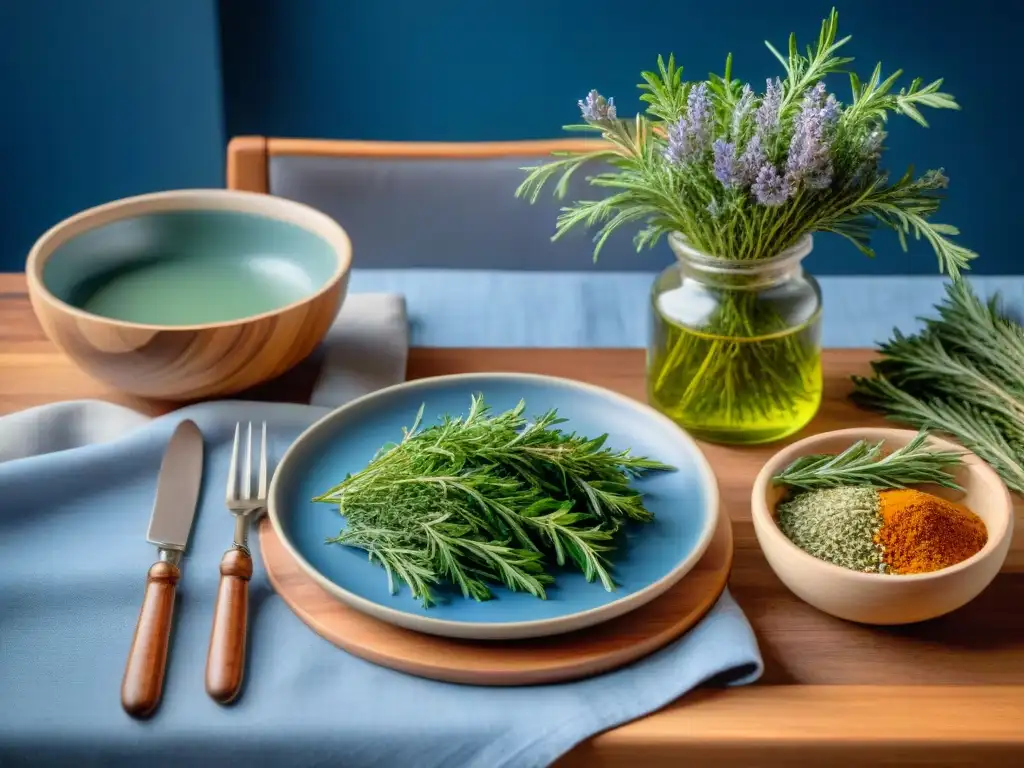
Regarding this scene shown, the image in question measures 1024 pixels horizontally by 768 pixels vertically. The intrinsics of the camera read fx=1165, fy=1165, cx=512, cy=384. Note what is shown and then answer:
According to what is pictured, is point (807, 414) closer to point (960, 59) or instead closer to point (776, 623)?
point (776, 623)

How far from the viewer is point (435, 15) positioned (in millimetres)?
2361

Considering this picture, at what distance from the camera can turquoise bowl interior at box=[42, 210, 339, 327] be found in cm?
115

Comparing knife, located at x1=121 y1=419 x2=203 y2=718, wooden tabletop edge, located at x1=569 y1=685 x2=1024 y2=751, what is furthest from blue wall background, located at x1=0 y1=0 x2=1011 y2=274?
wooden tabletop edge, located at x1=569 y1=685 x2=1024 y2=751

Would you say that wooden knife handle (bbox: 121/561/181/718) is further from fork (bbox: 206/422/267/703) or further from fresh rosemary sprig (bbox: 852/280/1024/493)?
fresh rosemary sprig (bbox: 852/280/1024/493)

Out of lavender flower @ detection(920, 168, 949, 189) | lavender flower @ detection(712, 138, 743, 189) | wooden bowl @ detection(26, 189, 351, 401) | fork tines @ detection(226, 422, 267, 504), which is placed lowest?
fork tines @ detection(226, 422, 267, 504)

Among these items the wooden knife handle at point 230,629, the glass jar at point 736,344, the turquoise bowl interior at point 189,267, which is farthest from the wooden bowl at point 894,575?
the turquoise bowl interior at point 189,267

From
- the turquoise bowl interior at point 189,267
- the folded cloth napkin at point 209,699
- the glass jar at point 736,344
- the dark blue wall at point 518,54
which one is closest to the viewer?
the folded cloth napkin at point 209,699

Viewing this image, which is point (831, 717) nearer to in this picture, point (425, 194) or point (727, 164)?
point (727, 164)

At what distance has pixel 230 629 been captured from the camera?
0.81 m

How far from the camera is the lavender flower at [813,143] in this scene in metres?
0.85

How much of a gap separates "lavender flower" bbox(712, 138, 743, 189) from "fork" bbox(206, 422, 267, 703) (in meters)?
0.44

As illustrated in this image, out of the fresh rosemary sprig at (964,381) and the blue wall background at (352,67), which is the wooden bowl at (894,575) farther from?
the blue wall background at (352,67)

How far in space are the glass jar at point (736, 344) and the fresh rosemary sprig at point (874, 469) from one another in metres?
0.12

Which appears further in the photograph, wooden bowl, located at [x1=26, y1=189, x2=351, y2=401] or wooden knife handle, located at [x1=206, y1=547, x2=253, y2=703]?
wooden bowl, located at [x1=26, y1=189, x2=351, y2=401]
